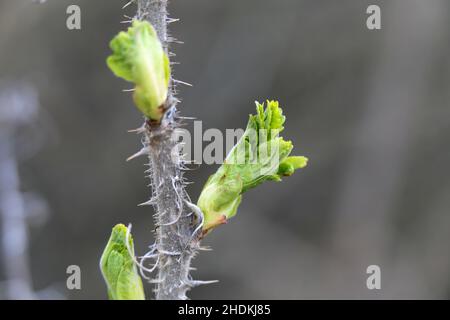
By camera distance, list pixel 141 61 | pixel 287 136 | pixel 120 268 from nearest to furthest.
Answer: pixel 141 61 < pixel 120 268 < pixel 287 136

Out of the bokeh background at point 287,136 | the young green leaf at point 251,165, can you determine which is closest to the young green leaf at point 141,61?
the young green leaf at point 251,165

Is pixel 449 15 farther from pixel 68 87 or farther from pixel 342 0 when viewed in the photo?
pixel 68 87

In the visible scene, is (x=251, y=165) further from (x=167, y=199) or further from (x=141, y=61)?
(x=141, y=61)

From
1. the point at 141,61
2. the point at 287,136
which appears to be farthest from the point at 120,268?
the point at 287,136

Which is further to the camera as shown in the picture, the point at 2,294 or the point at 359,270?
the point at 359,270

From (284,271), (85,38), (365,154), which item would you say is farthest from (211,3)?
(284,271)

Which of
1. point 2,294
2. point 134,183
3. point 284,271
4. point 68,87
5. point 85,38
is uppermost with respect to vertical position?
point 85,38

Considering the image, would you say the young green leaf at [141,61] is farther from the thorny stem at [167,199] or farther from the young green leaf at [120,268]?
the young green leaf at [120,268]
